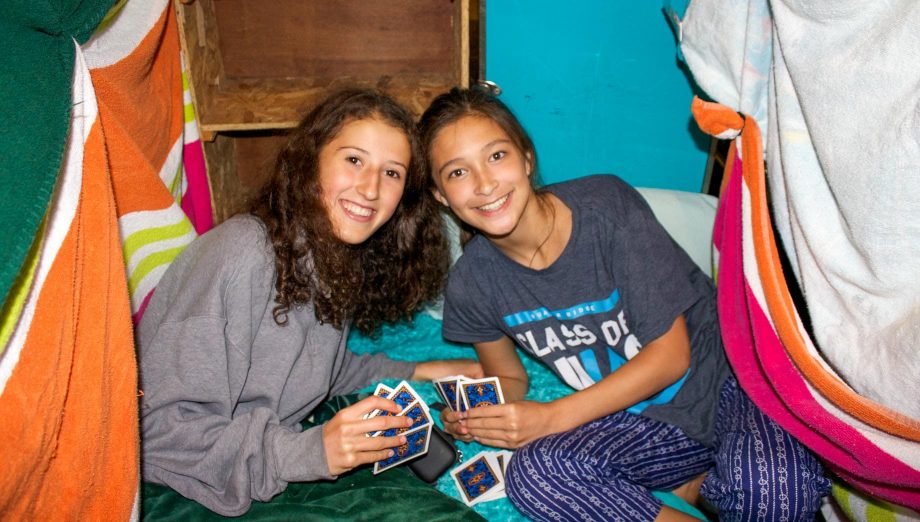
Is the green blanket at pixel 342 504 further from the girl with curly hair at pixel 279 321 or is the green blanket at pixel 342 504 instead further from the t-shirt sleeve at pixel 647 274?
the t-shirt sleeve at pixel 647 274

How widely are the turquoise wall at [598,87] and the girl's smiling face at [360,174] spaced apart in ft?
2.54

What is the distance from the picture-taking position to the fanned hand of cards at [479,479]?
5.36 feet

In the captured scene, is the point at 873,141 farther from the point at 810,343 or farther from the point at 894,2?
the point at 810,343

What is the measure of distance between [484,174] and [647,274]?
0.46 m

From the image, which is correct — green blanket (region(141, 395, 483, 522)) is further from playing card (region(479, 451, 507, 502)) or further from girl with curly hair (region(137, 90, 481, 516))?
playing card (region(479, 451, 507, 502))

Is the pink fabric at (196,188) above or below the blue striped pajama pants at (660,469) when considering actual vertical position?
above

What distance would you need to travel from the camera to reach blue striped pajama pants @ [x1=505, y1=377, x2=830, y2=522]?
1.39 meters

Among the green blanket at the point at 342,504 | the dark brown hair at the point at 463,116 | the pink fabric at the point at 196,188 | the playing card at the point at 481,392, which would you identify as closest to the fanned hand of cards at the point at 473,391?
the playing card at the point at 481,392

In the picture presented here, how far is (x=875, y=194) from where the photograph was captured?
970 millimetres

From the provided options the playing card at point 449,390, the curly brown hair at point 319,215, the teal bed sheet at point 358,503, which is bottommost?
the teal bed sheet at point 358,503

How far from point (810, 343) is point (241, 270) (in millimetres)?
1188

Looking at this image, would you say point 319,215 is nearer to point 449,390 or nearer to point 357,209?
point 357,209

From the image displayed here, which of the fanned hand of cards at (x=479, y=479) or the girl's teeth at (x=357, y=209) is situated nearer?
the girl's teeth at (x=357, y=209)

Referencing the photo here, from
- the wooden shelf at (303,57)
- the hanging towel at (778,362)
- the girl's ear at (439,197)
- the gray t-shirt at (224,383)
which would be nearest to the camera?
the hanging towel at (778,362)
